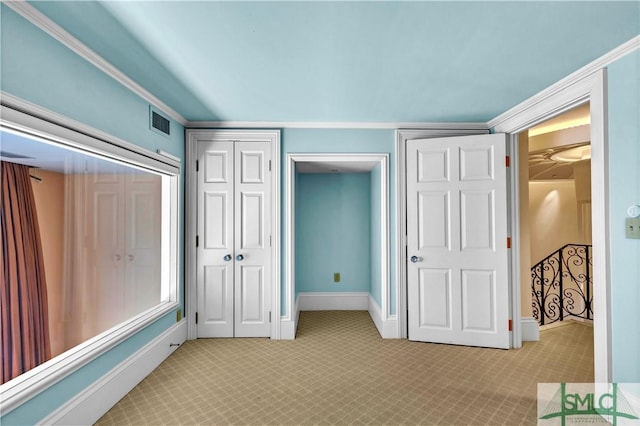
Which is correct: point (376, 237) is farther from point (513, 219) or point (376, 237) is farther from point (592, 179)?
point (592, 179)

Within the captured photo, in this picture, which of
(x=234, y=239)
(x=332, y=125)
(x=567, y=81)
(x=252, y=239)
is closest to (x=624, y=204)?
(x=567, y=81)

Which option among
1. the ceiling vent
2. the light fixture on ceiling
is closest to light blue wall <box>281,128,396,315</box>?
the ceiling vent

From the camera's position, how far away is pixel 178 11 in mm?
1491

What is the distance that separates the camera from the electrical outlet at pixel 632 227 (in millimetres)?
1739

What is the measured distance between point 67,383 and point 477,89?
3.52 m

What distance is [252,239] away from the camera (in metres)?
3.26

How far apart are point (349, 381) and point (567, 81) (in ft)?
9.40

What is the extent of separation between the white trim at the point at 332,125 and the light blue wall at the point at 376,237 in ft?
1.69

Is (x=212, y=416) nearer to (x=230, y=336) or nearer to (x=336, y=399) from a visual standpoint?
(x=336, y=399)

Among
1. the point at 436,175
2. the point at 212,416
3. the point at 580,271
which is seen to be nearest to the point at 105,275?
the point at 212,416

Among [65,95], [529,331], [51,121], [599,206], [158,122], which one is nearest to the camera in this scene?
[51,121]

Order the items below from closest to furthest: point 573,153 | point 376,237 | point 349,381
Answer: point 349,381 → point 376,237 → point 573,153

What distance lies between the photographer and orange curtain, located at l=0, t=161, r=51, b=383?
2.16 metres

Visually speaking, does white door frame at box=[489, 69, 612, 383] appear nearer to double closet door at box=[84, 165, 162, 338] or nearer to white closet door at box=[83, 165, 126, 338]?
double closet door at box=[84, 165, 162, 338]
